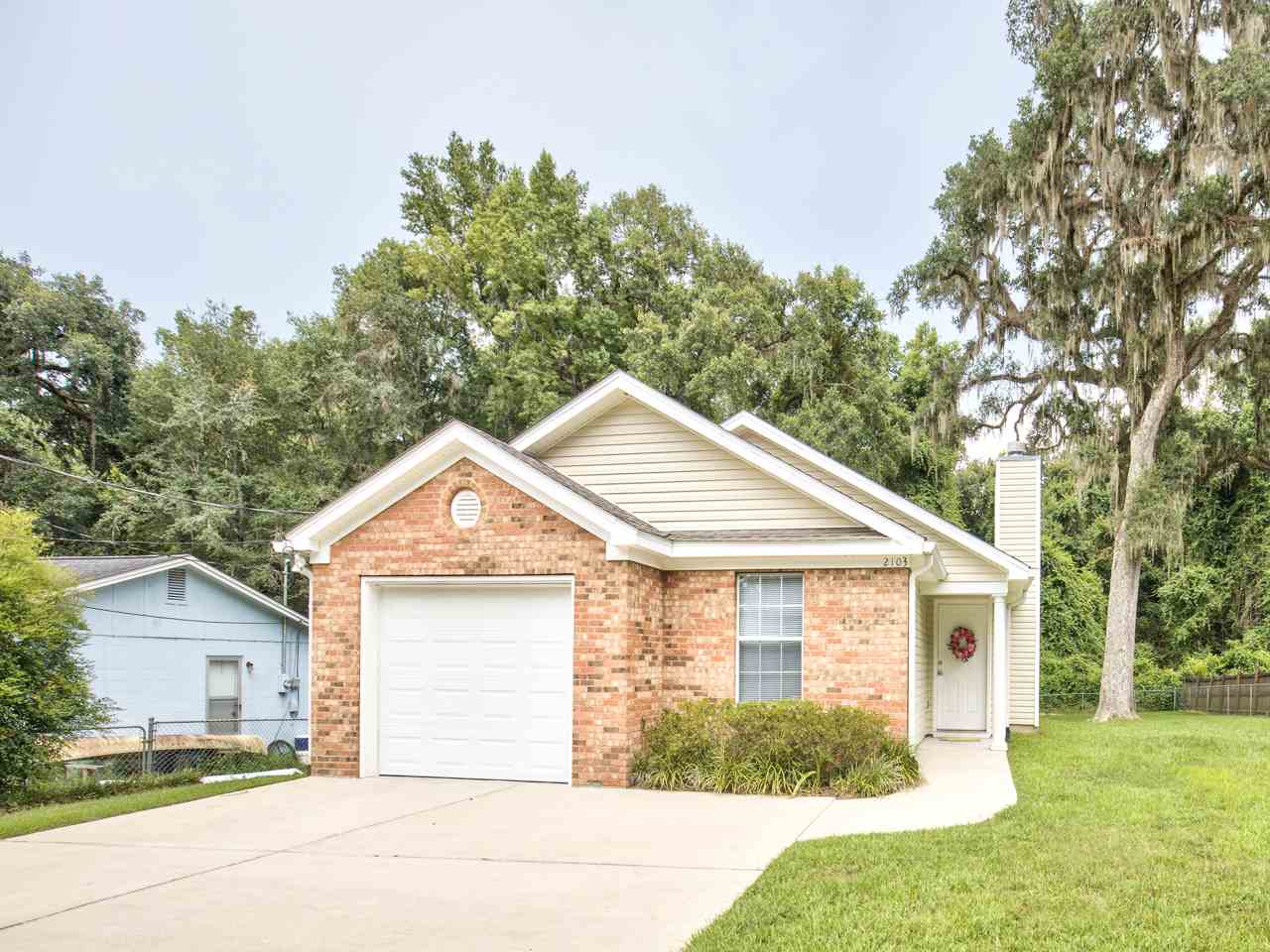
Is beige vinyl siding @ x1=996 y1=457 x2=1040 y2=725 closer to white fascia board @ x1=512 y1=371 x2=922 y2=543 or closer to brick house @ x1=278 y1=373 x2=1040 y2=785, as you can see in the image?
white fascia board @ x1=512 y1=371 x2=922 y2=543

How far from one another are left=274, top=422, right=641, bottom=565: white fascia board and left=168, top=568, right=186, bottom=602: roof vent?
936 centimetres

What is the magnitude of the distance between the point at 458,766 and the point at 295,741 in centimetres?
1248

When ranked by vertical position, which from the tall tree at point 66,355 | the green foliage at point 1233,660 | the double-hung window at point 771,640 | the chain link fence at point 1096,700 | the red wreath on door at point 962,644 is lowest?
the chain link fence at point 1096,700

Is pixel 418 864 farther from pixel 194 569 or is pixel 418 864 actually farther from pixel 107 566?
pixel 194 569

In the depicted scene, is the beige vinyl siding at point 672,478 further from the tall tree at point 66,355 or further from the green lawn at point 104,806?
the tall tree at point 66,355

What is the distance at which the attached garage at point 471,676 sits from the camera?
11688 millimetres

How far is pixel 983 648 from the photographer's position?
18.6 meters

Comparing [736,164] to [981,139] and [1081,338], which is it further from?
[1081,338]

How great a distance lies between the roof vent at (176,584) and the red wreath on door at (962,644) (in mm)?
14119

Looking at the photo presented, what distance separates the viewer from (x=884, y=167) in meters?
28.8

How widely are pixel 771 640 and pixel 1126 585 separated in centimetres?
1364

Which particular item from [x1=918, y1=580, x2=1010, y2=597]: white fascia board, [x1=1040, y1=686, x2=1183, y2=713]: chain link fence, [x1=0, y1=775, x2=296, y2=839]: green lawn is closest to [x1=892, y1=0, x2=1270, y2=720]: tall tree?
[x1=1040, y1=686, x2=1183, y2=713]: chain link fence

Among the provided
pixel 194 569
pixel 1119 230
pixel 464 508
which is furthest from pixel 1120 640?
pixel 194 569

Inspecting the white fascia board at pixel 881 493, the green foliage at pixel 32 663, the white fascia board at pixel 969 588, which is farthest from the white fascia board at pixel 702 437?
the green foliage at pixel 32 663
